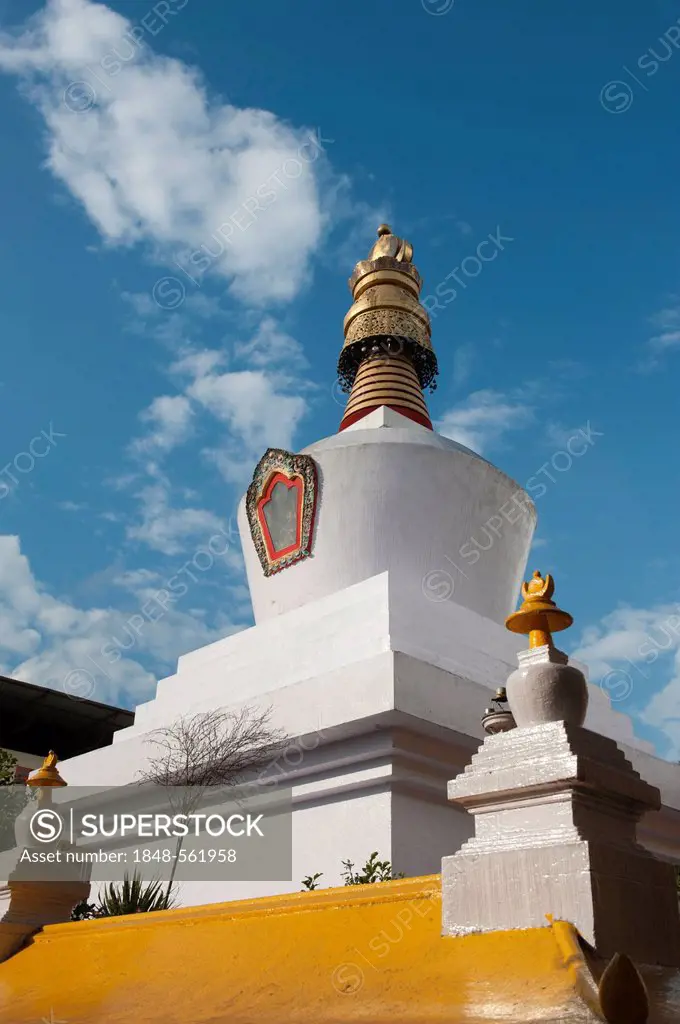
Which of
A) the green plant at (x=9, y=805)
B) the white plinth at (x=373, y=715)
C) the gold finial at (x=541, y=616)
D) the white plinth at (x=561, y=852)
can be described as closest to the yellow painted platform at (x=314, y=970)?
the white plinth at (x=561, y=852)

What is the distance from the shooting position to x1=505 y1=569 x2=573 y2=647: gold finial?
3.68m

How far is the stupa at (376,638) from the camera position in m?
8.10

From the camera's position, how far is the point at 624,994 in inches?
95.0

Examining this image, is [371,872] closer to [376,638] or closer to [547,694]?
[376,638]

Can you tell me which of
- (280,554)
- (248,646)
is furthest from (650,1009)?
(280,554)

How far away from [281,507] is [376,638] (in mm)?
3452

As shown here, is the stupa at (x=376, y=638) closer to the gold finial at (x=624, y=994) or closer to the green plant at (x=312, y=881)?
the green plant at (x=312, y=881)

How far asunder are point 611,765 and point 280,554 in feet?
28.4

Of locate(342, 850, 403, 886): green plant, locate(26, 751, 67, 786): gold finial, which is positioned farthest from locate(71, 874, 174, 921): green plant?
locate(342, 850, 403, 886): green plant

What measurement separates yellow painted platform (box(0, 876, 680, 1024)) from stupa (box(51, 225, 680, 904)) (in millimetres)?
2975

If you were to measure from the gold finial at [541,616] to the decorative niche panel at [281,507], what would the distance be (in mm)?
7767

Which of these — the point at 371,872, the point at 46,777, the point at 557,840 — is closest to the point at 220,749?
the point at 46,777

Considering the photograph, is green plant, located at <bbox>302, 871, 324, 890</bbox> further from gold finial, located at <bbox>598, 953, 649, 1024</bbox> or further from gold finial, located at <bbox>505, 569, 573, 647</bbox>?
gold finial, located at <bbox>598, 953, 649, 1024</bbox>

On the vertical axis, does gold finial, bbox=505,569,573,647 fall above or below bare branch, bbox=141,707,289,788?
below
